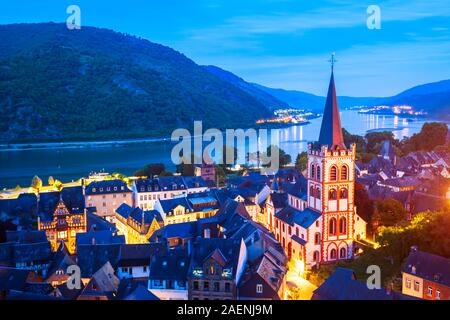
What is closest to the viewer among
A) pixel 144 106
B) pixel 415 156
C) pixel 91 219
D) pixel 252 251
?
pixel 252 251

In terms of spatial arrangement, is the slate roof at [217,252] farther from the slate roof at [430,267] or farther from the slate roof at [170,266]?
the slate roof at [430,267]

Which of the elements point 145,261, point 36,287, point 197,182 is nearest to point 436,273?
point 145,261

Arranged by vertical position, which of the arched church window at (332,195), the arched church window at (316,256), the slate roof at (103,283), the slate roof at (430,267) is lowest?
the arched church window at (316,256)

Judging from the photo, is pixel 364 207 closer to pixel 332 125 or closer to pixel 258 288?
pixel 332 125

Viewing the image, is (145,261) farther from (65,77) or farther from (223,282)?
(65,77)

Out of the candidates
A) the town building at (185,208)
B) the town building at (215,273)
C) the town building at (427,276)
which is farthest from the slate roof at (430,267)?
the town building at (185,208)

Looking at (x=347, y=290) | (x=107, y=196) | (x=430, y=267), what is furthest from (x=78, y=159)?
(x=347, y=290)

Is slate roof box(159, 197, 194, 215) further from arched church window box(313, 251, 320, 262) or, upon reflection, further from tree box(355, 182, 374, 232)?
tree box(355, 182, 374, 232)

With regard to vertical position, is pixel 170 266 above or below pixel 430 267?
below
